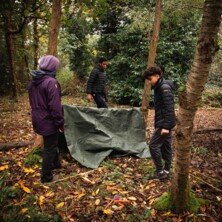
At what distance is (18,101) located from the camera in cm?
1547

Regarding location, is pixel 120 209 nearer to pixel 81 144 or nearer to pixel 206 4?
pixel 81 144

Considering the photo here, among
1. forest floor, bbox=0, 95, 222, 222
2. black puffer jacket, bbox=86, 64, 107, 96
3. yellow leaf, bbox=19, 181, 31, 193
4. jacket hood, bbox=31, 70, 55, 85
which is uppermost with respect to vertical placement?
jacket hood, bbox=31, 70, 55, 85

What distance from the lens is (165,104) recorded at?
517cm

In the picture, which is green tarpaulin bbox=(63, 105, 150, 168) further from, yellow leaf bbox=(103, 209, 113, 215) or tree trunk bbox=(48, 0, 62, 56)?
yellow leaf bbox=(103, 209, 113, 215)

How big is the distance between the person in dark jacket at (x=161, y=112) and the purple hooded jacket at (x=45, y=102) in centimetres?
157

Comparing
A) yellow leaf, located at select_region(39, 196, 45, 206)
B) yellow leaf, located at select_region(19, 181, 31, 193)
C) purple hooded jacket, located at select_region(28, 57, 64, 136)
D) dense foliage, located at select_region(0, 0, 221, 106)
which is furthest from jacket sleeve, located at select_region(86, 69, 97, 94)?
dense foliage, located at select_region(0, 0, 221, 106)

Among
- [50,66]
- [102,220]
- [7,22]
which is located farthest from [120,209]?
[7,22]

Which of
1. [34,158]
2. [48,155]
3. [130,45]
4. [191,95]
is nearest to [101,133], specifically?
[34,158]

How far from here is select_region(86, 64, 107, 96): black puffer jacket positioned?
845 cm

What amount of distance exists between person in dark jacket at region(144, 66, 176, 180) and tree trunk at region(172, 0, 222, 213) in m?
1.05

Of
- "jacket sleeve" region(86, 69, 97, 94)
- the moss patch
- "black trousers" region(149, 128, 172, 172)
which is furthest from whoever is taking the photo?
A: "jacket sleeve" region(86, 69, 97, 94)

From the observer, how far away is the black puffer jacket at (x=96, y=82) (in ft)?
27.7

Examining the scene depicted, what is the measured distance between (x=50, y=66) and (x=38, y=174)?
6.38ft

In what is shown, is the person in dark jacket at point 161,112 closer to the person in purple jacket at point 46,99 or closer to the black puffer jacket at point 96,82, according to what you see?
the person in purple jacket at point 46,99
